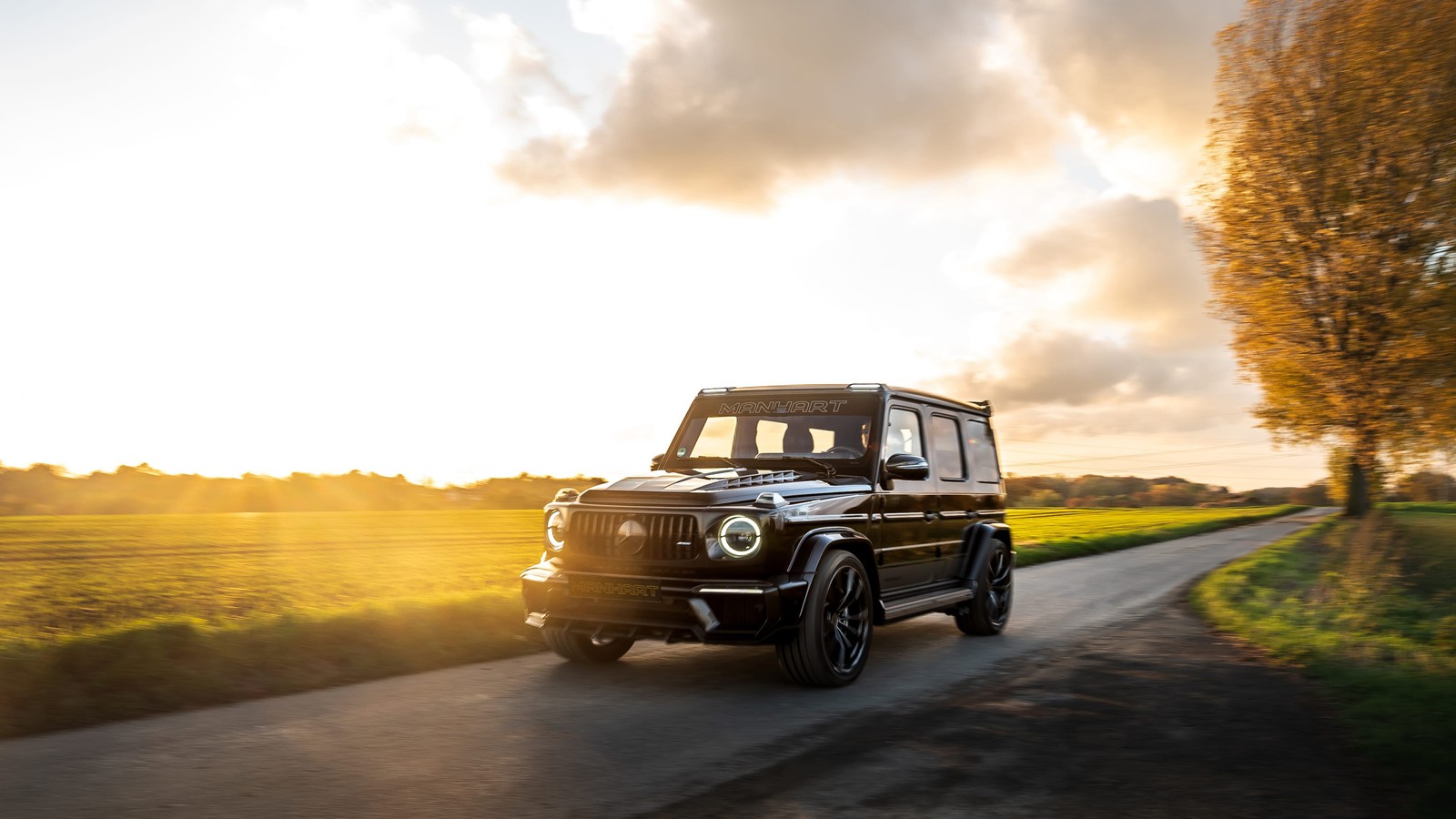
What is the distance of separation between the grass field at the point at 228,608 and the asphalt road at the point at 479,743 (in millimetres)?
399

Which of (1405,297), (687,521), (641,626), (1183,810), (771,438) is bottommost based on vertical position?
(1183,810)

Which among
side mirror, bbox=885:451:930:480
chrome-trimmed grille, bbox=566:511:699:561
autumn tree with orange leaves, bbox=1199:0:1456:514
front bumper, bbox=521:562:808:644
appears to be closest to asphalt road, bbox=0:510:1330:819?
front bumper, bbox=521:562:808:644

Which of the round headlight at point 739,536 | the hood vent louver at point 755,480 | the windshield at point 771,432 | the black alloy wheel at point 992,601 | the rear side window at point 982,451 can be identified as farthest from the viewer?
the rear side window at point 982,451

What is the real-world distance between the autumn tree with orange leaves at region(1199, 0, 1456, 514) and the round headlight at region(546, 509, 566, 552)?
1433cm

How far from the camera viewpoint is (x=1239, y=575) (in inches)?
637

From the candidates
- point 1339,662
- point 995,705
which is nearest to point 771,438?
point 995,705

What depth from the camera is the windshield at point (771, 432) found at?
870cm

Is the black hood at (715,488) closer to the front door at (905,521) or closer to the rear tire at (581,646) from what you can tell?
the front door at (905,521)

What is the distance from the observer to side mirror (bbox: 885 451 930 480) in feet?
27.0

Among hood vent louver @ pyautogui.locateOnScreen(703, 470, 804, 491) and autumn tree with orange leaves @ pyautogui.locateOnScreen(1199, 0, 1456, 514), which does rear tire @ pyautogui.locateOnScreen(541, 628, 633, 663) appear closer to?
hood vent louver @ pyautogui.locateOnScreen(703, 470, 804, 491)

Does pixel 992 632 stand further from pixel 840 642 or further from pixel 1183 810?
pixel 1183 810

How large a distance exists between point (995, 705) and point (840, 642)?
124 centimetres

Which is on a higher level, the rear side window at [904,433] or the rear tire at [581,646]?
the rear side window at [904,433]

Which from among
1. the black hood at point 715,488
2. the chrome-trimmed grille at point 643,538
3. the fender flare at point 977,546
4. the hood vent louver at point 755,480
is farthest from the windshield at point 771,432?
the fender flare at point 977,546
